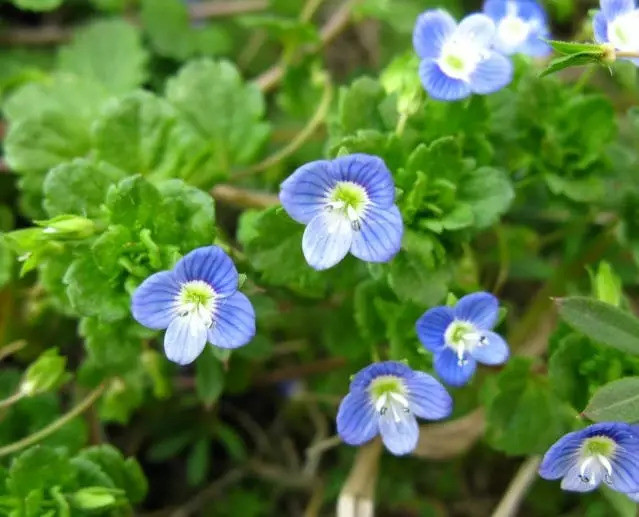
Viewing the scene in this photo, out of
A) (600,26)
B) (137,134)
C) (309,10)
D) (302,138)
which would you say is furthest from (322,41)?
(600,26)

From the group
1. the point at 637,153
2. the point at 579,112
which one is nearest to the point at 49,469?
the point at 579,112

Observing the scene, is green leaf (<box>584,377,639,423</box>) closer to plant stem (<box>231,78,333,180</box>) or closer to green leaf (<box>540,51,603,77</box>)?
green leaf (<box>540,51,603,77</box>)

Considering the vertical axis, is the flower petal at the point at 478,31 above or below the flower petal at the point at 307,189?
above

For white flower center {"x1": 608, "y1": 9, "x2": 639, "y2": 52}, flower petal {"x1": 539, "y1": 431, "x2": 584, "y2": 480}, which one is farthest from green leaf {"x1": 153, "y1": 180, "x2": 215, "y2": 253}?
white flower center {"x1": 608, "y1": 9, "x2": 639, "y2": 52}

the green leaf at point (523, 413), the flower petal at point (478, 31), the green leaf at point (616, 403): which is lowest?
the green leaf at point (523, 413)

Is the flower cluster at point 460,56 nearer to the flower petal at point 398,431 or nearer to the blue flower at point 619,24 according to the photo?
the blue flower at point 619,24

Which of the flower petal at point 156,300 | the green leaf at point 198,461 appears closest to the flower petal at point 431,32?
the flower petal at point 156,300

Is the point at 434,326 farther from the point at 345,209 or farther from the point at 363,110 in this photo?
the point at 363,110

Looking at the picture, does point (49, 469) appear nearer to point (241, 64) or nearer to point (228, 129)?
point (228, 129)
